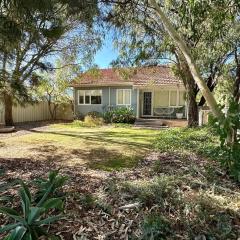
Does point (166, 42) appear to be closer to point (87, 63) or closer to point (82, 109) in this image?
point (87, 63)

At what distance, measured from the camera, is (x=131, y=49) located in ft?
43.2

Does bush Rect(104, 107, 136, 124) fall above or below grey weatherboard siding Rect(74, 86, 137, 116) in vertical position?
below

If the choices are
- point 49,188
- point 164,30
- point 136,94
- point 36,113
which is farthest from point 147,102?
point 49,188

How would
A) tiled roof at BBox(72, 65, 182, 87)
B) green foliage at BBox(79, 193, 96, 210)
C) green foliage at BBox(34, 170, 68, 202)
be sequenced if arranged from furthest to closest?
1. tiled roof at BBox(72, 65, 182, 87)
2. green foliage at BBox(79, 193, 96, 210)
3. green foliage at BBox(34, 170, 68, 202)

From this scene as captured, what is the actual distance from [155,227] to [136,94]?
1996cm

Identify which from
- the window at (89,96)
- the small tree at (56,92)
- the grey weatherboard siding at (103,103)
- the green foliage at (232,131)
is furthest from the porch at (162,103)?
the green foliage at (232,131)

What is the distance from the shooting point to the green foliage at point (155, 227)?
3.78 meters

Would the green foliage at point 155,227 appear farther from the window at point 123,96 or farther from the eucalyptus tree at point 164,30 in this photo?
the window at point 123,96

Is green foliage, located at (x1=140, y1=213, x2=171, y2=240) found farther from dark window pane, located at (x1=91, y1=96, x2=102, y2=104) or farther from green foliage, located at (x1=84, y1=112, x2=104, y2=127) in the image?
dark window pane, located at (x1=91, y1=96, x2=102, y2=104)

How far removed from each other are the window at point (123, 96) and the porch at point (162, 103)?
85cm

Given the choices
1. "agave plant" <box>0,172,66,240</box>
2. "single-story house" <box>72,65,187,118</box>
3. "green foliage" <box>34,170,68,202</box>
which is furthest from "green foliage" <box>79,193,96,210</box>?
"single-story house" <box>72,65,187,118</box>

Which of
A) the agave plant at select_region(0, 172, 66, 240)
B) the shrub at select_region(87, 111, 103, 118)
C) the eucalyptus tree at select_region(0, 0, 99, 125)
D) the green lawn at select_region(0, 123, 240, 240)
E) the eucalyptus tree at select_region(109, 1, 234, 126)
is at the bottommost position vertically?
the green lawn at select_region(0, 123, 240, 240)

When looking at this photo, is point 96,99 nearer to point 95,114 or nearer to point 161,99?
point 95,114

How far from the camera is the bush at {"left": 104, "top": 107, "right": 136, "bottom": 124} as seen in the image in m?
22.1
